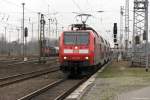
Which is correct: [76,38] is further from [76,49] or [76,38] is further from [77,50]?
[77,50]

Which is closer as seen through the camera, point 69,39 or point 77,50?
point 77,50

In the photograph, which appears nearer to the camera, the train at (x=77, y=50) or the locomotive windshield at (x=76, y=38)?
the train at (x=77, y=50)

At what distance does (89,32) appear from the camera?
2870cm

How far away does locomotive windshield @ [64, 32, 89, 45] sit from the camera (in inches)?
1129

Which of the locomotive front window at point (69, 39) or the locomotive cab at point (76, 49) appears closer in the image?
the locomotive cab at point (76, 49)

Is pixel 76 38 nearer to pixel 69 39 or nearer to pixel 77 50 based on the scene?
pixel 69 39

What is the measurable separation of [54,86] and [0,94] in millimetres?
5169

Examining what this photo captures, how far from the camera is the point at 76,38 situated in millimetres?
28844

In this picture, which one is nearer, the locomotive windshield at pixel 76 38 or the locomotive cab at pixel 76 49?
the locomotive cab at pixel 76 49

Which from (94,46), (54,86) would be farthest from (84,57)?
(54,86)

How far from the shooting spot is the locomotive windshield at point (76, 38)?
2869 cm

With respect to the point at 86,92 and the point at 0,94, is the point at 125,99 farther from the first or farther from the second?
the point at 0,94

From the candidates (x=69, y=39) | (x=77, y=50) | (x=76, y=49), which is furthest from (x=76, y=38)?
(x=77, y=50)

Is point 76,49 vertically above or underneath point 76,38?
underneath
